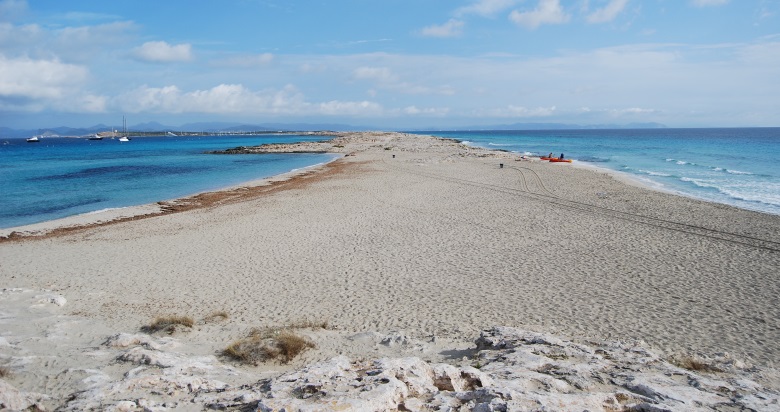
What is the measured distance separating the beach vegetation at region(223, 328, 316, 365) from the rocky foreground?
1.62 feet

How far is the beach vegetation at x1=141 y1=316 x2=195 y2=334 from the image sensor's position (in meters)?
7.34

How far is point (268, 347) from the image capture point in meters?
6.38

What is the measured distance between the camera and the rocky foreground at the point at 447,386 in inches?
170

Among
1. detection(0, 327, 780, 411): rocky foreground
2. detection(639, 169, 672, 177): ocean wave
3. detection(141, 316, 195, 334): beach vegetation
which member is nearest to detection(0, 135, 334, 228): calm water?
detection(141, 316, 195, 334): beach vegetation

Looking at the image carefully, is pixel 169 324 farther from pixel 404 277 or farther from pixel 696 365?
pixel 696 365

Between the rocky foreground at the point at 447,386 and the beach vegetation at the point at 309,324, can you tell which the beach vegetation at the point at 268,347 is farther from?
the beach vegetation at the point at 309,324

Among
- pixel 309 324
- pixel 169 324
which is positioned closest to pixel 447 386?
pixel 309 324

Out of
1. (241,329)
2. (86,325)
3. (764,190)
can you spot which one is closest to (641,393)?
(241,329)

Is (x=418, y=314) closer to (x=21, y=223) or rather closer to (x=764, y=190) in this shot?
(x=21, y=223)

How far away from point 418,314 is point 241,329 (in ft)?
10.1

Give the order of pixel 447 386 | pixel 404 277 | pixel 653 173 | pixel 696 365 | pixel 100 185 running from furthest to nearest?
pixel 653 173, pixel 100 185, pixel 404 277, pixel 696 365, pixel 447 386

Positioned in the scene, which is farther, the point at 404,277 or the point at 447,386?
the point at 404,277

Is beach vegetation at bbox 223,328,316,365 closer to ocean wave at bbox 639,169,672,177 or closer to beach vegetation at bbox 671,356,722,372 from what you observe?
beach vegetation at bbox 671,356,722,372

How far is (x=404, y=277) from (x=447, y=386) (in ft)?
19.1
